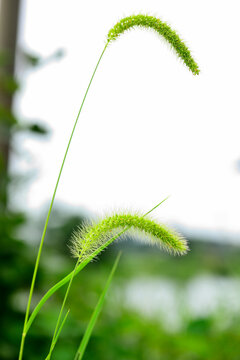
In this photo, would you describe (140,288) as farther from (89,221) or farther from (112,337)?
(89,221)

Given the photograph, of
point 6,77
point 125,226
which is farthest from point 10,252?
point 125,226

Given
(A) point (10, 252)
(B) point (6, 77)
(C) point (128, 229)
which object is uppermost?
(B) point (6, 77)

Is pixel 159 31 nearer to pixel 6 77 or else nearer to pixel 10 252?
pixel 6 77

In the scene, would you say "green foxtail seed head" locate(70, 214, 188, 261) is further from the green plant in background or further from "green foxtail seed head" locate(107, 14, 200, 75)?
"green foxtail seed head" locate(107, 14, 200, 75)

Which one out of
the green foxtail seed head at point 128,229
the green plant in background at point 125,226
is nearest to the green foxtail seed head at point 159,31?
the green plant in background at point 125,226

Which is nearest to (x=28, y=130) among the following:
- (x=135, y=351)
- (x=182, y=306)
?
(x=135, y=351)

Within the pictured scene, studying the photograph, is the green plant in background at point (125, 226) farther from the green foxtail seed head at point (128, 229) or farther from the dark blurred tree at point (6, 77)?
the dark blurred tree at point (6, 77)
